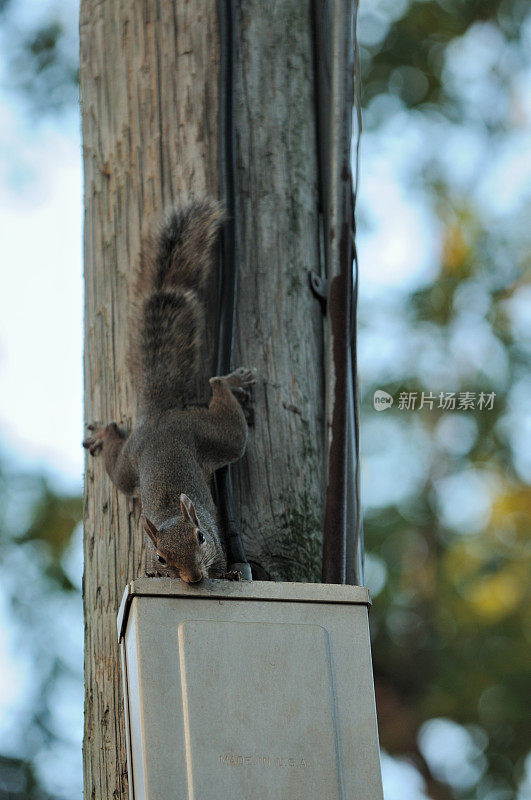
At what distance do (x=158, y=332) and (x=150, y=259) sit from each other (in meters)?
0.21

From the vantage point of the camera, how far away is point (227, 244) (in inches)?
61.4

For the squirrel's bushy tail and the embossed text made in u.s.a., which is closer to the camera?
the embossed text made in u.s.a.

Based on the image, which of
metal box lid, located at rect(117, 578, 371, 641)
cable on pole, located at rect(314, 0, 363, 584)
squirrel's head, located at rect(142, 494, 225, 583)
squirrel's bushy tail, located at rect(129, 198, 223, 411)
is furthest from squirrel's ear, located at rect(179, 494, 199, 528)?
metal box lid, located at rect(117, 578, 371, 641)

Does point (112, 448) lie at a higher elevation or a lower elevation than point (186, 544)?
higher

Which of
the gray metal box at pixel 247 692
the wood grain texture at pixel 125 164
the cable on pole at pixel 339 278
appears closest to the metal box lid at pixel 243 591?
the gray metal box at pixel 247 692

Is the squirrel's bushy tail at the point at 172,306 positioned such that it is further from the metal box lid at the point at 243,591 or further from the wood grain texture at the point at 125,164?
the metal box lid at the point at 243,591

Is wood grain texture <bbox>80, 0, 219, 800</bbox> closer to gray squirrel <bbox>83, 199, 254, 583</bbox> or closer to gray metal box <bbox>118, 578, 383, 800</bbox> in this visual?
gray squirrel <bbox>83, 199, 254, 583</bbox>

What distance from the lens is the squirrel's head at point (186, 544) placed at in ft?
5.33

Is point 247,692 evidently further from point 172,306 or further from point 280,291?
point 172,306

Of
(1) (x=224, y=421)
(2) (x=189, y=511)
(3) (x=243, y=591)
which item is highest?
(1) (x=224, y=421)

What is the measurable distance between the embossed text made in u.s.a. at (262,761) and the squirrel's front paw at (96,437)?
0.61 meters

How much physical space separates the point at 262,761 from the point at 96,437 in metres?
0.64

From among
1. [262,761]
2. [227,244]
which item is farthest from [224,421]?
[262,761]

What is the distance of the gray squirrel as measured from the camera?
1538mm
